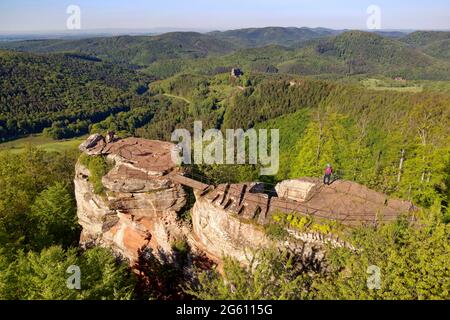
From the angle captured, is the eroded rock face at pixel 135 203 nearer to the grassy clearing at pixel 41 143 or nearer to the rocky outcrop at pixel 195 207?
the rocky outcrop at pixel 195 207

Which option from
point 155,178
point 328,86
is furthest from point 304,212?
point 328,86

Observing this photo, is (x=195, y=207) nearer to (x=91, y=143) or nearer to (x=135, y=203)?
(x=135, y=203)

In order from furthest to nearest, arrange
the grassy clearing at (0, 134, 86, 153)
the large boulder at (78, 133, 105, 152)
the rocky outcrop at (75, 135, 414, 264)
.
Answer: the grassy clearing at (0, 134, 86, 153), the large boulder at (78, 133, 105, 152), the rocky outcrop at (75, 135, 414, 264)

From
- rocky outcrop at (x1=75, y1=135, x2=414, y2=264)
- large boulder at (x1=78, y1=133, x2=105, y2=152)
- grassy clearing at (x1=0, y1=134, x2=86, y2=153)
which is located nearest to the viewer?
rocky outcrop at (x1=75, y1=135, x2=414, y2=264)

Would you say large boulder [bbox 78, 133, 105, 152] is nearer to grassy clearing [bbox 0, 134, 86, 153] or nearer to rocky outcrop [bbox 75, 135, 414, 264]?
rocky outcrop [bbox 75, 135, 414, 264]

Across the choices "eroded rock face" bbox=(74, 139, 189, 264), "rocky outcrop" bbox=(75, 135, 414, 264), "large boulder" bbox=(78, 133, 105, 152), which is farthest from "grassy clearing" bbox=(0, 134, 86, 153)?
"rocky outcrop" bbox=(75, 135, 414, 264)

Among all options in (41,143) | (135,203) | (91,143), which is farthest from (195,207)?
(41,143)

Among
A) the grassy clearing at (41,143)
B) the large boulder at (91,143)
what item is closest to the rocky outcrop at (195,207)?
the large boulder at (91,143)
